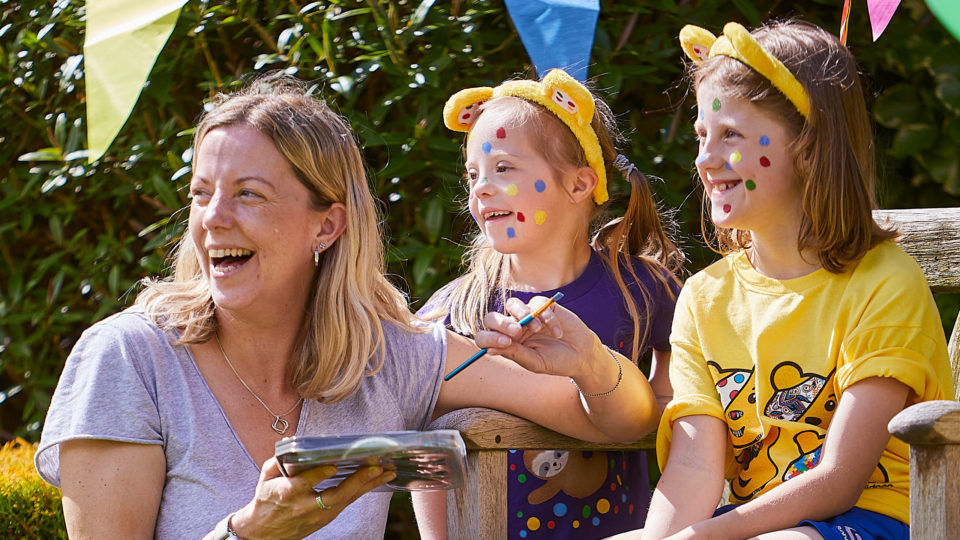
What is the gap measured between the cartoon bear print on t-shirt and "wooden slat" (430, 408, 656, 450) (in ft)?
1.07

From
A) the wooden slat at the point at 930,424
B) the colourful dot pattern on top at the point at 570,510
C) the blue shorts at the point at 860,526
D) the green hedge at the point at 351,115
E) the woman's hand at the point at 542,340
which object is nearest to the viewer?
the wooden slat at the point at 930,424

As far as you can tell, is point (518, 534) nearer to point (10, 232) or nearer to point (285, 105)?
point (285, 105)

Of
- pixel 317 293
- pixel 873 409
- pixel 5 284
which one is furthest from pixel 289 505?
pixel 5 284

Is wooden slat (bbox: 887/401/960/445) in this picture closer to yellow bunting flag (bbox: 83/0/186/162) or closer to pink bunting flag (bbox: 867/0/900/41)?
pink bunting flag (bbox: 867/0/900/41)

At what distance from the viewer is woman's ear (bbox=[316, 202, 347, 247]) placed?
215 cm

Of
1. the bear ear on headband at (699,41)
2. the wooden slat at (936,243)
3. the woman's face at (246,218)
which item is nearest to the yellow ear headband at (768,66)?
the bear ear on headband at (699,41)

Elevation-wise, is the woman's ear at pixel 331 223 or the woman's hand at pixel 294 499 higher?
the woman's ear at pixel 331 223

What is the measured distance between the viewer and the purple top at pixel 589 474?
7.79ft

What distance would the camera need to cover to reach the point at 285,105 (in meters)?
2.12

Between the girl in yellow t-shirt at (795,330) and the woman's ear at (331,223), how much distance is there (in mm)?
697

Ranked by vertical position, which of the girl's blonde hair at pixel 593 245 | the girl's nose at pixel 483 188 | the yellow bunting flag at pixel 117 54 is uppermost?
the yellow bunting flag at pixel 117 54

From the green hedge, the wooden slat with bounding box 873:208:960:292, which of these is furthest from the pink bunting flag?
the green hedge

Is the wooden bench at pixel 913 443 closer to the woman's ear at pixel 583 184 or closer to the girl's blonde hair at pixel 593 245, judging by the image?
the girl's blonde hair at pixel 593 245

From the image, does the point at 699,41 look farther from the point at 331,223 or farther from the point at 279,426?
the point at 279,426
